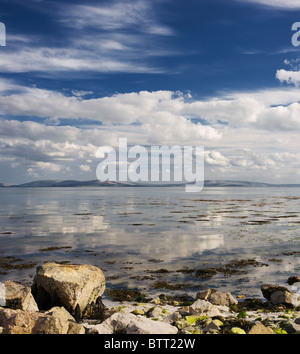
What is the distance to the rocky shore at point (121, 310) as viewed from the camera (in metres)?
10.1

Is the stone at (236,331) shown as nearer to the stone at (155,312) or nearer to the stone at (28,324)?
the stone at (155,312)

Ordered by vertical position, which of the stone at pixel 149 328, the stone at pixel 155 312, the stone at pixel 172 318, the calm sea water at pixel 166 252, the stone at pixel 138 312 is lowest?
the calm sea water at pixel 166 252

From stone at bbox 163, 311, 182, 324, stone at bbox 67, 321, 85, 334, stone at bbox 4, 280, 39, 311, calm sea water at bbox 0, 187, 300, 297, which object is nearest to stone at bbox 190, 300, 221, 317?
stone at bbox 163, 311, 182, 324

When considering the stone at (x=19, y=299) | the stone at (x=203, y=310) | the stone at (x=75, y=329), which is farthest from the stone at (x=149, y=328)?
the stone at (x=19, y=299)

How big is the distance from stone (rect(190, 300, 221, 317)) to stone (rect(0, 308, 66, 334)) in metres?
4.89

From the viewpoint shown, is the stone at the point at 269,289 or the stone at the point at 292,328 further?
the stone at the point at 269,289

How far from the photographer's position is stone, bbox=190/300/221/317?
11959 millimetres

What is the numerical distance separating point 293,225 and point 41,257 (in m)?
32.3

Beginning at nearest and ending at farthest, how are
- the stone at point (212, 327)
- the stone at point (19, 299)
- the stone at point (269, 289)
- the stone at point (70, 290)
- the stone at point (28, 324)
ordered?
the stone at point (28, 324) → the stone at point (212, 327) → the stone at point (19, 299) → the stone at point (70, 290) → the stone at point (269, 289)

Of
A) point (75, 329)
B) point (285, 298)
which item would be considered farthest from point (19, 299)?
point (285, 298)

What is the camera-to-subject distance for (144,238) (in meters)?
31.6

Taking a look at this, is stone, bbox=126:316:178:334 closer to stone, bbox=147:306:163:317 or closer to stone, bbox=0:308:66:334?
stone, bbox=147:306:163:317

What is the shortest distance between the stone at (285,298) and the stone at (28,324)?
30.0ft

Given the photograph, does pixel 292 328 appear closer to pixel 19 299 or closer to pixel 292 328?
pixel 292 328
